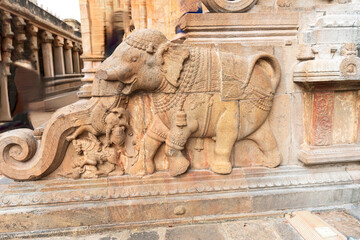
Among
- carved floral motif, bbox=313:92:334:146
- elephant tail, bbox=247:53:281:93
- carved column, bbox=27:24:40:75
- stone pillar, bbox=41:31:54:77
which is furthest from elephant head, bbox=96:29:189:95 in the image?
stone pillar, bbox=41:31:54:77

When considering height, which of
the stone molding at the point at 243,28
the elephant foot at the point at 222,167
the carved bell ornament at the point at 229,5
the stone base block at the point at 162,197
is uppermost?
the carved bell ornament at the point at 229,5

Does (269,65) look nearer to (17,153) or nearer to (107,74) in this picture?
(107,74)

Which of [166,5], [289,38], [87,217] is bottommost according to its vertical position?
[87,217]

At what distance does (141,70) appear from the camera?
2482mm

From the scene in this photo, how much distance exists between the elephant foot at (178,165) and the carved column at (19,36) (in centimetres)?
1044

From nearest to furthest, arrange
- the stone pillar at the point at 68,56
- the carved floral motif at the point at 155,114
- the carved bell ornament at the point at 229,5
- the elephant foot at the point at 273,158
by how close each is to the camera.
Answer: the carved floral motif at the point at 155,114
the carved bell ornament at the point at 229,5
the elephant foot at the point at 273,158
the stone pillar at the point at 68,56

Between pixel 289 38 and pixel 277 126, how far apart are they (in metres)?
1.00

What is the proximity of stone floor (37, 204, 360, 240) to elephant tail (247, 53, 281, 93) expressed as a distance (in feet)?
4.67

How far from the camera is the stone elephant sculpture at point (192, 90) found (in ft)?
8.17

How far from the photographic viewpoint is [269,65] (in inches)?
110

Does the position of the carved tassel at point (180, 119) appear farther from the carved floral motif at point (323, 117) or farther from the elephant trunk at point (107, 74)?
the carved floral motif at point (323, 117)

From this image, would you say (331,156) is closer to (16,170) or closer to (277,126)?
(277,126)

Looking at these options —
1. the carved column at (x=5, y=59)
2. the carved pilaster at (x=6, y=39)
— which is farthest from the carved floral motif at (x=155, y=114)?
the carved pilaster at (x=6, y=39)

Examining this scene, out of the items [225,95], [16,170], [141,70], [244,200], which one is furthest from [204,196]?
[16,170]
